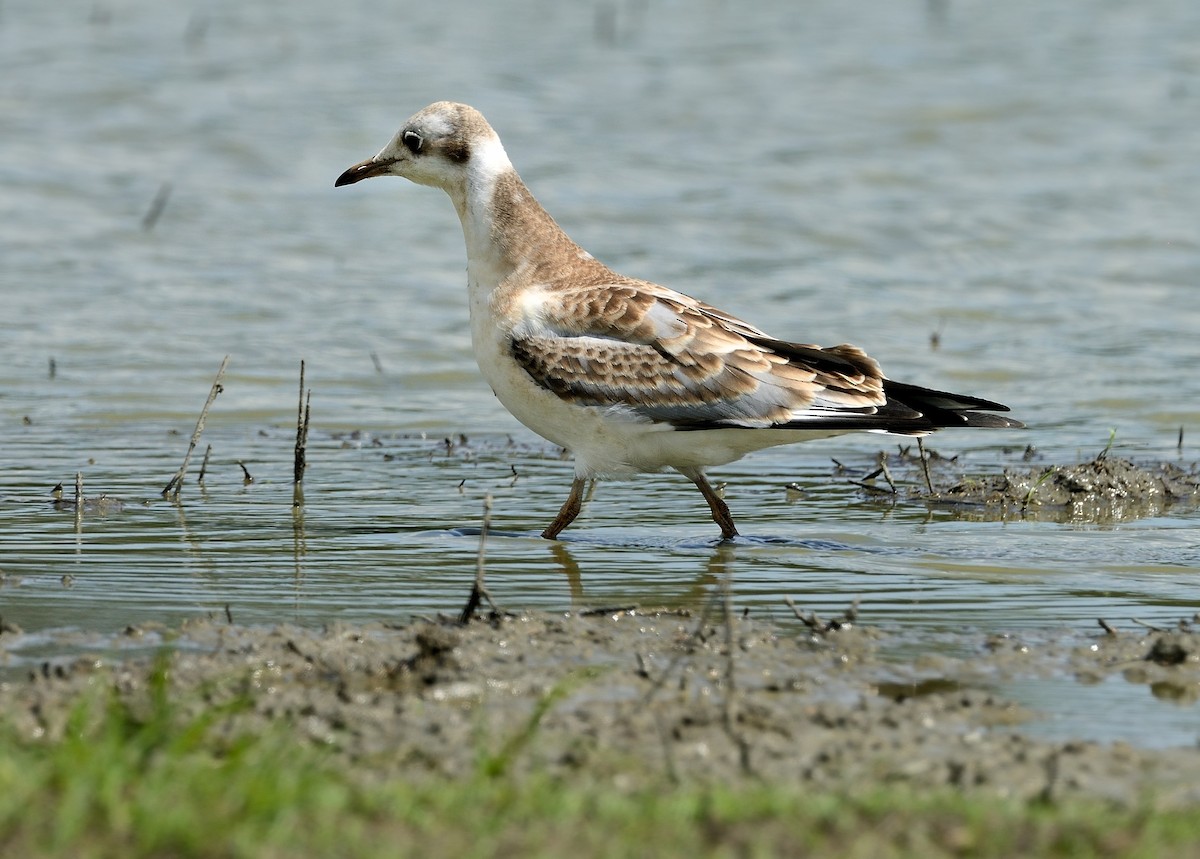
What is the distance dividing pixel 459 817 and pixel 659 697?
51.3 inches

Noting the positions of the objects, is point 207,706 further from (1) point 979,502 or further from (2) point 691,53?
(2) point 691,53

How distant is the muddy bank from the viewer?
4.82 m

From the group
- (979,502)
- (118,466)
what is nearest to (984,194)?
(979,502)

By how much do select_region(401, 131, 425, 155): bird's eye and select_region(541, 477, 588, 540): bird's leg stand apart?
1.91 m

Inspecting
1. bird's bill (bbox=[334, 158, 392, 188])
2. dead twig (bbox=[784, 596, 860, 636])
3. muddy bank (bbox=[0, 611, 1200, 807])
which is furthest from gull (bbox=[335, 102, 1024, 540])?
dead twig (bbox=[784, 596, 860, 636])

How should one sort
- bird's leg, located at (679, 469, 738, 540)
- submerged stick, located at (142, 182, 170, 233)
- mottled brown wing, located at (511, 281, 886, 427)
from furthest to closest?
submerged stick, located at (142, 182, 170, 233)
bird's leg, located at (679, 469, 738, 540)
mottled brown wing, located at (511, 281, 886, 427)

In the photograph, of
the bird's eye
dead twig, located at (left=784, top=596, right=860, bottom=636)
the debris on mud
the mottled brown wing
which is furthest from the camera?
the debris on mud

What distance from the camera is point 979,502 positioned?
9.13m

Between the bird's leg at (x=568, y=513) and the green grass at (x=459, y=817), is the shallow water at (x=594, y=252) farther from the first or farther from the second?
the green grass at (x=459, y=817)

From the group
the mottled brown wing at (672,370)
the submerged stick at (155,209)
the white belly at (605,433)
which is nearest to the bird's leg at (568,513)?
the white belly at (605,433)

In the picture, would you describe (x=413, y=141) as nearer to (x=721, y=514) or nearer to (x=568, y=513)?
(x=568, y=513)

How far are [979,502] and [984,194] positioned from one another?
10.3 m

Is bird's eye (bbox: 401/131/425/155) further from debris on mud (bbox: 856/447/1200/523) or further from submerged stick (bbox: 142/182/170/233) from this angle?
submerged stick (bbox: 142/182/170/233)

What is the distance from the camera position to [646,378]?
26.5ft
